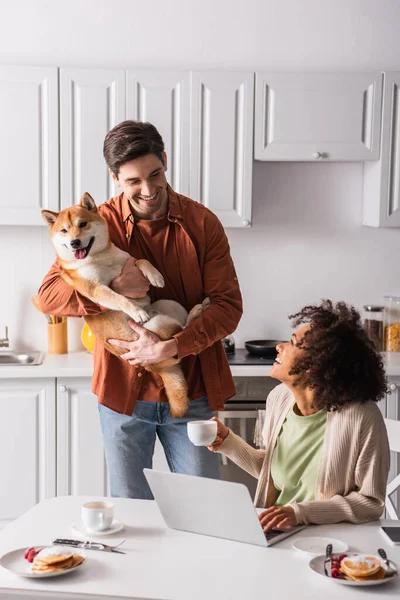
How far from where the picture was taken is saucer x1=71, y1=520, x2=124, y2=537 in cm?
175

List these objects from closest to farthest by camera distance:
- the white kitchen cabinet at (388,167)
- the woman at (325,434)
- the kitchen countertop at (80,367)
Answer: the woman at (325,434)
the kitchen countertop at (80,367)
the white kitchen cabinet at (388,167)

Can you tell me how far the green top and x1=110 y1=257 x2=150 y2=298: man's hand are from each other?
22.2 inches

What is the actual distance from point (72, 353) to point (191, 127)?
1.19 m

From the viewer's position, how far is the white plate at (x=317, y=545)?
166 cm

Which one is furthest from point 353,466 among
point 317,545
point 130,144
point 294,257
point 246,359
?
point 294,257

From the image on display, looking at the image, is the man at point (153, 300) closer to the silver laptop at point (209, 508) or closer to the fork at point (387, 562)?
the silver laptop at point (209, 508)

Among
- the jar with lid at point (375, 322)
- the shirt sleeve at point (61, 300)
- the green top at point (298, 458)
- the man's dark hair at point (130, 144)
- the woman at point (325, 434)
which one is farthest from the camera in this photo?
the jar with lid at point (375, 322)

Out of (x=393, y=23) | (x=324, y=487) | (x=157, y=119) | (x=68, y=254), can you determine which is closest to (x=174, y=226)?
(x=68, y=254)

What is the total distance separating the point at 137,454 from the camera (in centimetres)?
239

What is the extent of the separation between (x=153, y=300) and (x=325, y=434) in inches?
27.4

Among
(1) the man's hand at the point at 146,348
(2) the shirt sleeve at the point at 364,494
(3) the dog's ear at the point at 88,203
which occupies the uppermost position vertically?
(3) the dog's ear at the point at 88,203

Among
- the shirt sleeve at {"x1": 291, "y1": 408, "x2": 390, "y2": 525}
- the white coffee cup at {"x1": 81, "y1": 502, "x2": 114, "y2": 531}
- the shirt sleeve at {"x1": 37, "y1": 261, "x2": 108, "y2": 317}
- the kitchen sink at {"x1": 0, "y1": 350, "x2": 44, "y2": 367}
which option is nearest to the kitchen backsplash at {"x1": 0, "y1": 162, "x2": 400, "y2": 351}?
the kitchen sink at {"x1": 0, "y1": 350, "x2": 44, "y2": 367}

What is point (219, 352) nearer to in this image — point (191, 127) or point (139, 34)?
point (191, 127)

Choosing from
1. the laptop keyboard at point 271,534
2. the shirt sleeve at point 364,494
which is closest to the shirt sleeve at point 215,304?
the shirt sleeve at point 364,494
